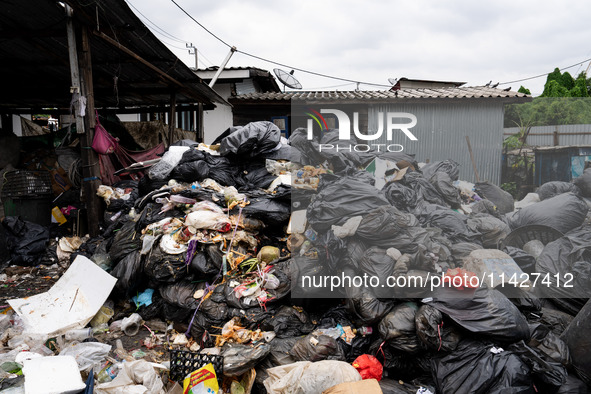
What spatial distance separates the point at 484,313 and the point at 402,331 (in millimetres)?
507

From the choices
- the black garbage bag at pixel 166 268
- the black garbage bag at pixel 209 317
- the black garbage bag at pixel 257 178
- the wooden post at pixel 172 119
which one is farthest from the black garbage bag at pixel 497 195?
the wooden post at pixel 172 119

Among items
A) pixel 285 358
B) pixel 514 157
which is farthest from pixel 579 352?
pixel 514 157

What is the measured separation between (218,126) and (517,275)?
9.80 m

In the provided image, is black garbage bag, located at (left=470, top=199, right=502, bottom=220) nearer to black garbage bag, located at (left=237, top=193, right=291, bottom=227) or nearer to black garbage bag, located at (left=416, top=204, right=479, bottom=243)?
black garbage bag, located at (left=416, top=204, right=479, bottom=243)

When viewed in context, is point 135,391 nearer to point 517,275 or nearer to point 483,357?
point 483,357

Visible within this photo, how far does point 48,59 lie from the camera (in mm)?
5500

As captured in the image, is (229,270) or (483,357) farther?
(229,270)

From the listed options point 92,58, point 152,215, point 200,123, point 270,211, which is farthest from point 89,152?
point 200,123

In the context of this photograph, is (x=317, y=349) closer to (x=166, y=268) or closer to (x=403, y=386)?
(x=403, y=386)

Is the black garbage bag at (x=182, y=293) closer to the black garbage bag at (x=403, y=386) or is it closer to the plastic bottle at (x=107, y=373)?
the plastic bottle at (x=107, y=373)

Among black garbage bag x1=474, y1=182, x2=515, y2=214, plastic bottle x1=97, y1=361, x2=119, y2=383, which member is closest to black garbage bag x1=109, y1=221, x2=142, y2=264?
plastic bottle x1=97, y1=361, x2=119, y2=383

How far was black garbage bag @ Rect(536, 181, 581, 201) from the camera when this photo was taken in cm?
307

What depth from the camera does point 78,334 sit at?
2.73 metres

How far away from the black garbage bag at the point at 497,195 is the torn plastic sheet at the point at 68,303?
3.79 metres
